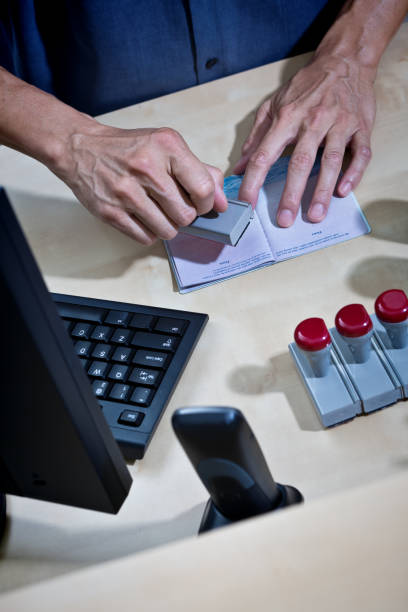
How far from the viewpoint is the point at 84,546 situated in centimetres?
57

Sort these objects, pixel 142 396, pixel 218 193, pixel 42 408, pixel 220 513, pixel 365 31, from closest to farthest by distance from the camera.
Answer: pixel 42 408 → pixel 220 513 → pixel 142 396 → pixel 218 193 → pixel 365 31

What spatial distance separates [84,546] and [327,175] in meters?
0.53

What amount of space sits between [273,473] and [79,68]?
85 cm

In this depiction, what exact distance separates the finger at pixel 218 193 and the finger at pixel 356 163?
16 centimetres

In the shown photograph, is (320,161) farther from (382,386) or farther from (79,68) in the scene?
(79,68)

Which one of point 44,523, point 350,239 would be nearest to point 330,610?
point 44,523

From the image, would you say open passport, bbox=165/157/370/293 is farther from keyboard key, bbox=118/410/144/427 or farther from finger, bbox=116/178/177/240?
keyboard key, bbox=118/410/144/427

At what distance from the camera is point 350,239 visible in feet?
2.48

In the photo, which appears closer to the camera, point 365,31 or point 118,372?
point 118,372

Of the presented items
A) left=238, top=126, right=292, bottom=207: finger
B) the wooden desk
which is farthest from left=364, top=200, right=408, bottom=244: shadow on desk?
left=238, top=126, right=292, bottom=207: finger

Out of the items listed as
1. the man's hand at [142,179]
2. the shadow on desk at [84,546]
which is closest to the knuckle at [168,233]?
the man's hand at [142,179]

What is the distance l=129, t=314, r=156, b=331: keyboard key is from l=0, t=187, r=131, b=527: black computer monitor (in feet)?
0.73

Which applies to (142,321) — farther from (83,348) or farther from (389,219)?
(389,219)

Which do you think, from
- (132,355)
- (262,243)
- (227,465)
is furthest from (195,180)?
(227,465)
